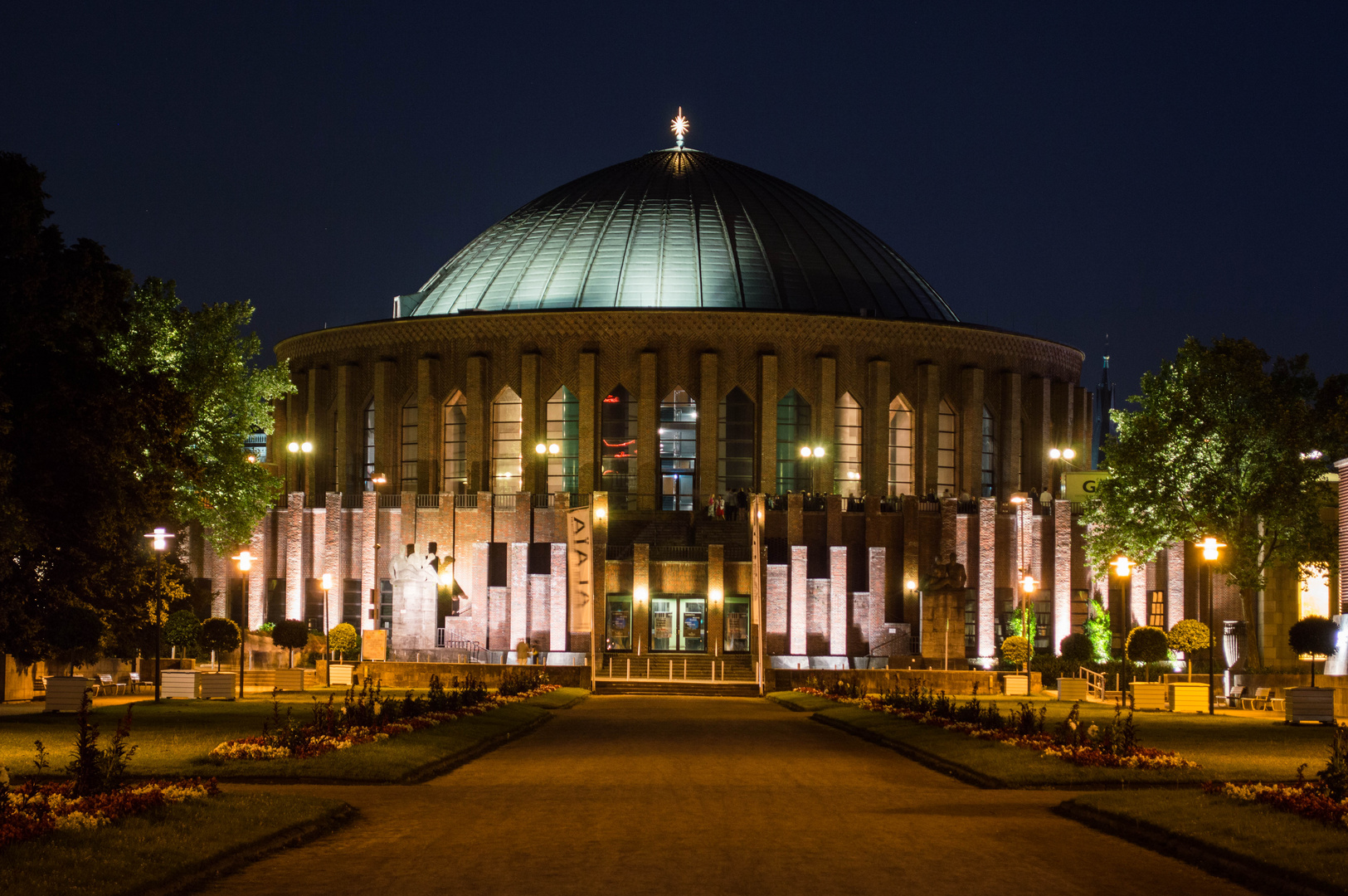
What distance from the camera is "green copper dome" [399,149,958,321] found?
84562 mm

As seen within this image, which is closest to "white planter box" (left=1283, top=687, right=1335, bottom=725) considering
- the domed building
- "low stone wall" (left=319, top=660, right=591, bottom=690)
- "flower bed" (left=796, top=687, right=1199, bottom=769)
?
"flower bed" (left=796, top=687, right=1199, bottom=769)

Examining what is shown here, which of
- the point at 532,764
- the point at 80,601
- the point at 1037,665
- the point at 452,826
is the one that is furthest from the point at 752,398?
the point at 452,826

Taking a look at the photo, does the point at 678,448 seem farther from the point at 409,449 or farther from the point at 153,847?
the point at 153,847

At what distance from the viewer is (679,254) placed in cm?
8594

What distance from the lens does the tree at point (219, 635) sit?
52.9 m

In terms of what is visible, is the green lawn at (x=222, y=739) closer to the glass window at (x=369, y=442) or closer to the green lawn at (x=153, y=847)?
the green lawn at (x=153, y=847)

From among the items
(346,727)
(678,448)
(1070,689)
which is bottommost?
(1070,689)

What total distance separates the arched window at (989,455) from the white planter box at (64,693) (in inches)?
2236

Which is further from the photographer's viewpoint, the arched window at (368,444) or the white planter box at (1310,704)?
the arched window at (368,444)

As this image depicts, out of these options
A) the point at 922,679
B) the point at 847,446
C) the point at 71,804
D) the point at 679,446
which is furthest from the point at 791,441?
the point at 71,804

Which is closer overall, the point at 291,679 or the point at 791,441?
the point at 291,679

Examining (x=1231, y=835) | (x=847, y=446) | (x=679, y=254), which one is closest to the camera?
(x=1231, y=835)

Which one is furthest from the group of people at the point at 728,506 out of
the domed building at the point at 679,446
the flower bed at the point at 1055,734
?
the flower bed at the point at 1055,734

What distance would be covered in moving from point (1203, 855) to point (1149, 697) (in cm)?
2701
